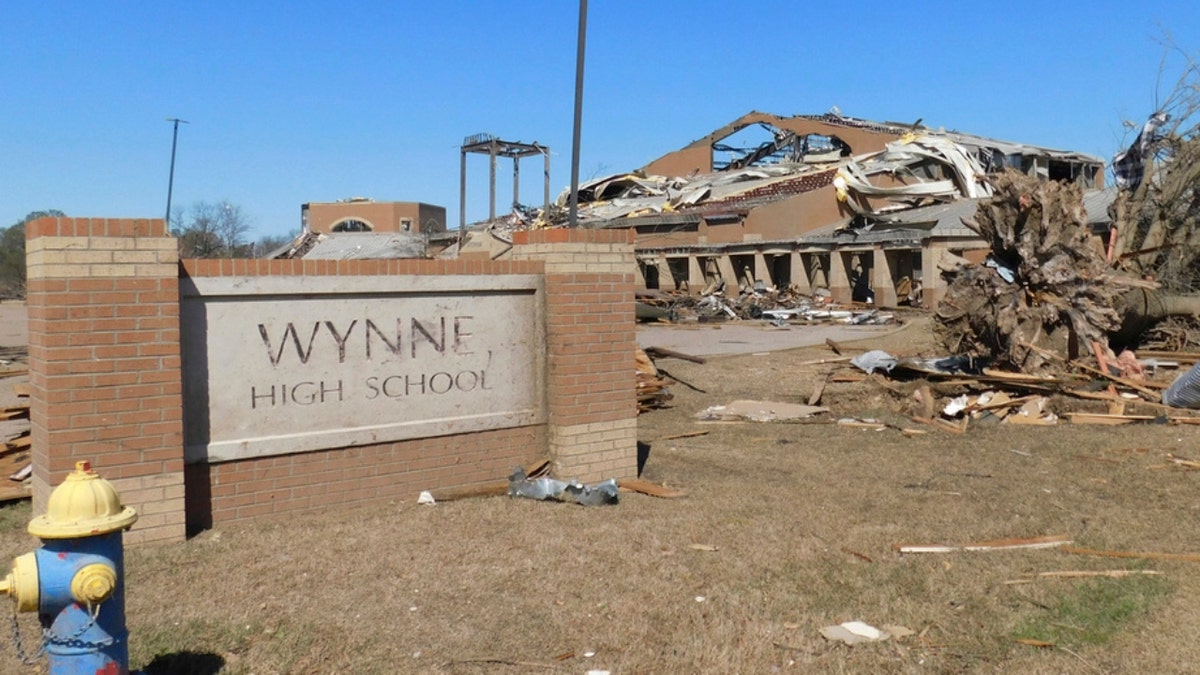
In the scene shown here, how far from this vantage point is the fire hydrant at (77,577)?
365 cm

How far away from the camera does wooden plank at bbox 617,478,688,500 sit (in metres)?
7.78

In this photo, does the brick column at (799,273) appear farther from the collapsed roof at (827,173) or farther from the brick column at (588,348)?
the brick column at (588,348)

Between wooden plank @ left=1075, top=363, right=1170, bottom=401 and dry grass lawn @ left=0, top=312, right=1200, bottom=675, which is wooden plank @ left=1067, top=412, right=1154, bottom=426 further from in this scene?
dry grass lawn @ left=0, top=312, right=1200, bottom=675

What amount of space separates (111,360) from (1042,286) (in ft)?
36.4

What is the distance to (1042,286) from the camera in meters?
13.0

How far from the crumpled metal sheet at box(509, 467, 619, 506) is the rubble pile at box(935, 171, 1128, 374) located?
728 cm

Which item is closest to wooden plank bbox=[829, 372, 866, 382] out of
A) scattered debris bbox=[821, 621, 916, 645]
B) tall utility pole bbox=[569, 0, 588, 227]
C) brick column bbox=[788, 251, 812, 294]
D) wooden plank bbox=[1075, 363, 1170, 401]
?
wooden plank bbox=[1075, 363, 1170, 401]

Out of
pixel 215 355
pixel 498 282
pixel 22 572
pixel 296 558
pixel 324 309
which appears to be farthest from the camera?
pixel 498 282

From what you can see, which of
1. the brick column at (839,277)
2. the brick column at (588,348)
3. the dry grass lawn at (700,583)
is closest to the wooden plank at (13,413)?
the dry grass lawn at (700,583)

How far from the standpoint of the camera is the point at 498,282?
25.4 ft

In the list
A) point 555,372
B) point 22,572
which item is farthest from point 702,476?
point 22,572

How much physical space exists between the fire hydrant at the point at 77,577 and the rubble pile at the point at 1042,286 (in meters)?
11.3

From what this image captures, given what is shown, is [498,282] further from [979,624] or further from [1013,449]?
[1013,449]

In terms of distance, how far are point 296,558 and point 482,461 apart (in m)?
2.01
